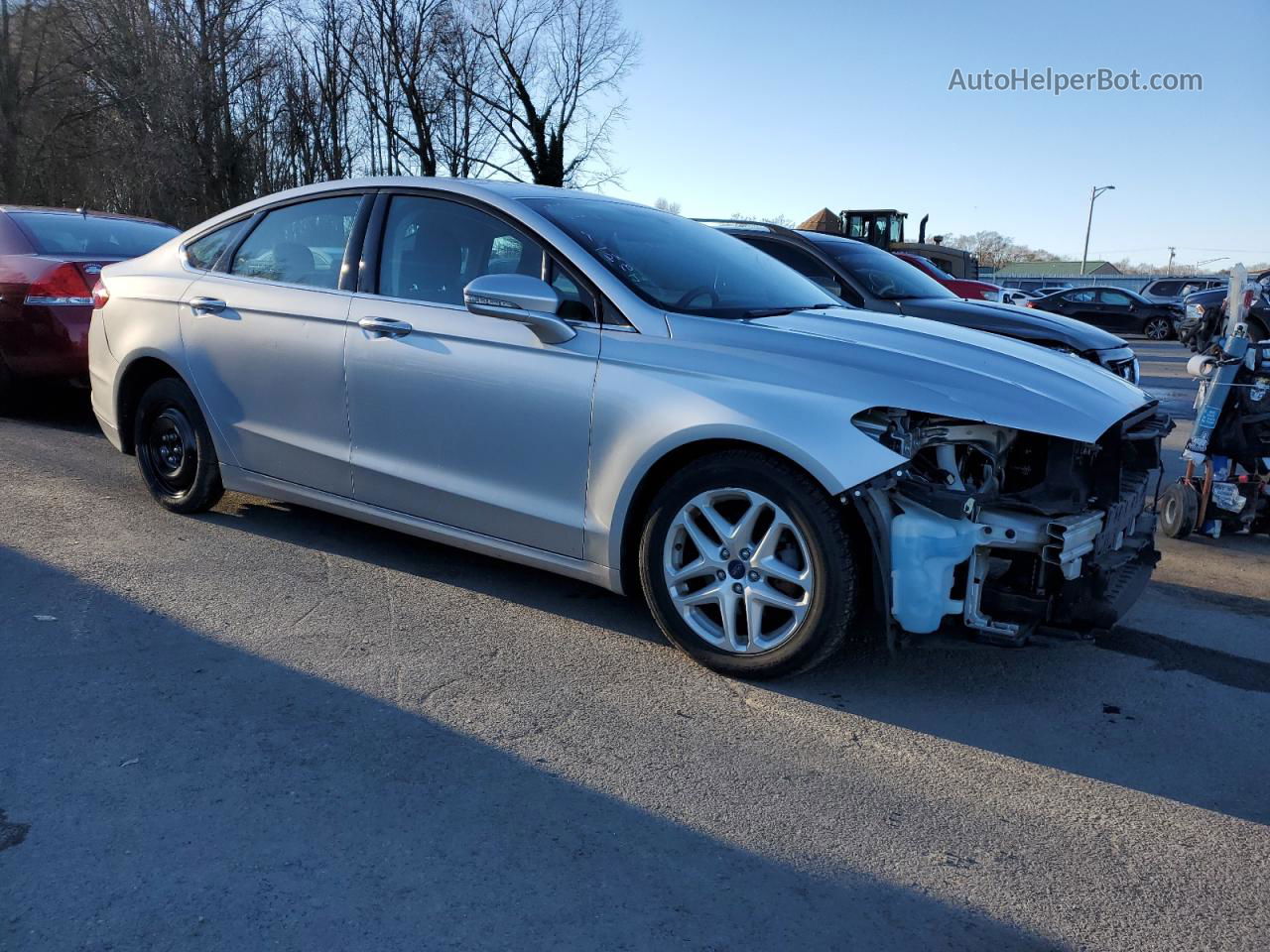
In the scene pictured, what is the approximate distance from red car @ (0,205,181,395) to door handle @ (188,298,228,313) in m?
2.66

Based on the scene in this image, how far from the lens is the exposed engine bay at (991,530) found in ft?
10.5

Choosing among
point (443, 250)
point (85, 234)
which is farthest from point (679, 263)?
point (85, 234)

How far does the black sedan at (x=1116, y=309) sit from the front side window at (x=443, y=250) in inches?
974

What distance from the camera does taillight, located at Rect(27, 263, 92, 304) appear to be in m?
7.04

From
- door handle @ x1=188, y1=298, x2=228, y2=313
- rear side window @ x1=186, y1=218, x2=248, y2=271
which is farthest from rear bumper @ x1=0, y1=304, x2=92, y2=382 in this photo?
door handle @ x1=188, y1=298, x2=228, y2=313

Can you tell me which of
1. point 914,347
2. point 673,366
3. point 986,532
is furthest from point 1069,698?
point 673,366

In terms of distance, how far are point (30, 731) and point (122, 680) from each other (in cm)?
39

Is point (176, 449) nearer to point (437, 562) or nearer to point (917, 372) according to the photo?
point (437, 562)

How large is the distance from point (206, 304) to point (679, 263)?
232 cm

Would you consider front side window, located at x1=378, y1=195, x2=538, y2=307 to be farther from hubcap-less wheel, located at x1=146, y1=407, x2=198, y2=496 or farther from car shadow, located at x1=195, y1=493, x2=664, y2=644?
hubcap-less wheel, located at x1=146, y1=407, x2=198, y2=496

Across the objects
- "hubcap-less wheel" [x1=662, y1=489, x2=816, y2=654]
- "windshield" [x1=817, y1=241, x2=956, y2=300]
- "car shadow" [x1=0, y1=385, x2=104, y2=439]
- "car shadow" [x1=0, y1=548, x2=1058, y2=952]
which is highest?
"windshield" [x1=817, y1=241, x2=956, y2=300]

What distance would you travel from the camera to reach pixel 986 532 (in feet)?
10.6

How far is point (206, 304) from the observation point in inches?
192

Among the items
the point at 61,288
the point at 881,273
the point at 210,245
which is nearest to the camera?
the point at 210,245
